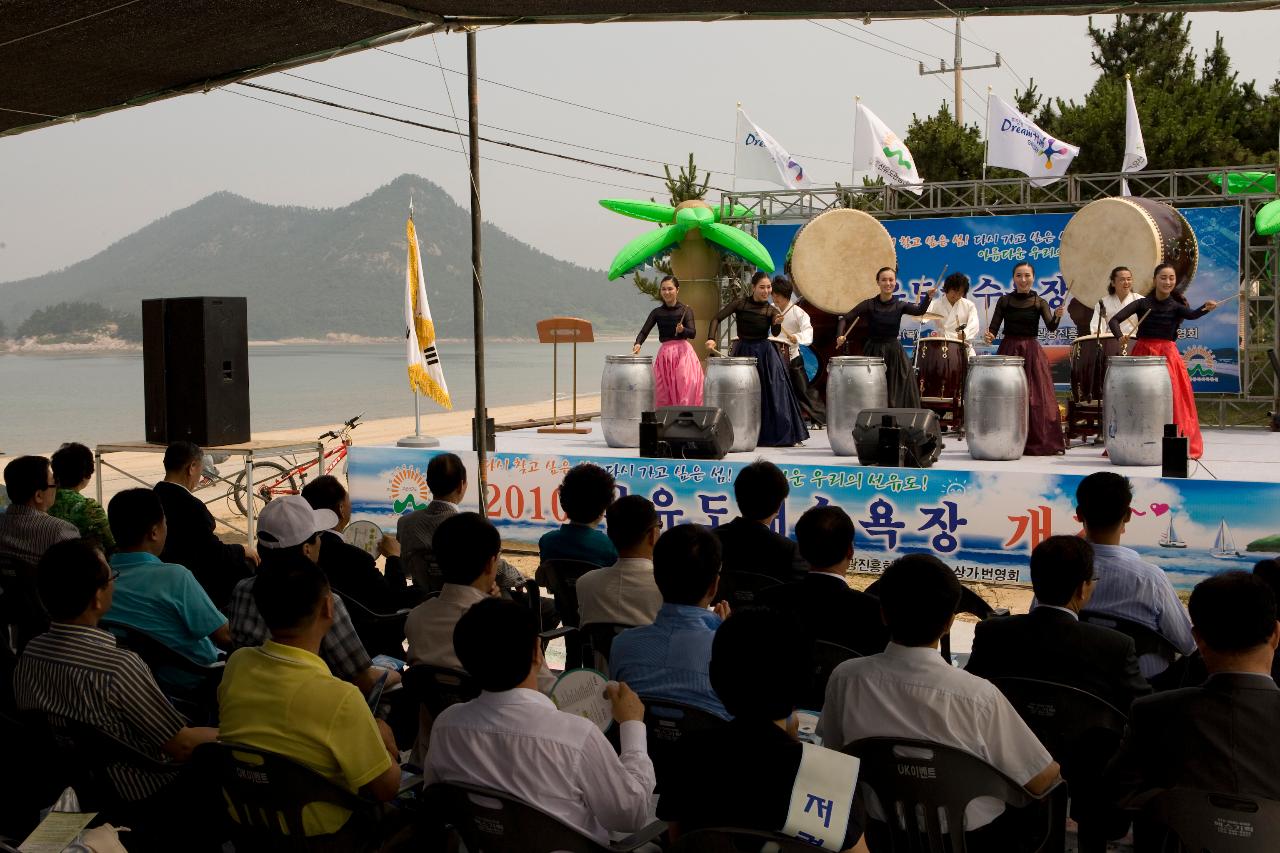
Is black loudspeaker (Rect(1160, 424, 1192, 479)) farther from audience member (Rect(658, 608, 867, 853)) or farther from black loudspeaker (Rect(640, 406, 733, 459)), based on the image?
audience member (Rect(658, 608, 867, 853))

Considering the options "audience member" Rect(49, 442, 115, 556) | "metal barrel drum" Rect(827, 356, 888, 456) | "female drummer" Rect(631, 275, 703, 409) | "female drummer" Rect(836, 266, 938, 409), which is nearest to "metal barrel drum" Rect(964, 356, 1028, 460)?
"metal barrel drum" Rect(827, 356, 888, 456)

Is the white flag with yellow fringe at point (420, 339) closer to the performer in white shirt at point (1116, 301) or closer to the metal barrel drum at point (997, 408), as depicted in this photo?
the metal barrel drum at point (997, 408)

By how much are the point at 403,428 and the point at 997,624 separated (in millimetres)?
22668

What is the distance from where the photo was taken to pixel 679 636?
271cm

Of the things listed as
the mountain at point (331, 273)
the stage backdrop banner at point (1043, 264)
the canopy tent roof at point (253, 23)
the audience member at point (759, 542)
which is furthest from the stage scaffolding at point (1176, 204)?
the mountain at point (331, 273)

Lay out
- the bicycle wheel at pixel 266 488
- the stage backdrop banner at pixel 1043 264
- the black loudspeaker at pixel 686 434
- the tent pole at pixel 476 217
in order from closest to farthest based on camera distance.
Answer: the tent pole at pixel 476 217, the black loudspeaker at pixel 686 434, the bicycle wheel at pixel 266 488, the stage backdrop banner at pixel 1043 264

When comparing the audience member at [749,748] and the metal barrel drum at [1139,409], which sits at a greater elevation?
the metal barrel drum at [1139,409]

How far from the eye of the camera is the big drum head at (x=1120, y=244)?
957 cm

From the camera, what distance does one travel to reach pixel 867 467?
721 centimetres

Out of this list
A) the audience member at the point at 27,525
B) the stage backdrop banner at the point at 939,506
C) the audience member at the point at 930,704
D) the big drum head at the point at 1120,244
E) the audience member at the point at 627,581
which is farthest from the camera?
the big drum head at the point at 1120,244

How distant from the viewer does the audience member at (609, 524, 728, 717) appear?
2680 mm

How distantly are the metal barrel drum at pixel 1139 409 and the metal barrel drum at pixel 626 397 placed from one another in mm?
3237

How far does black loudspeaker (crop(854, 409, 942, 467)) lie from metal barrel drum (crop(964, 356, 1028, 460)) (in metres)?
0.53

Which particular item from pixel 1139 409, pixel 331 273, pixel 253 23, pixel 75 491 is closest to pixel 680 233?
pixel 1139 409
